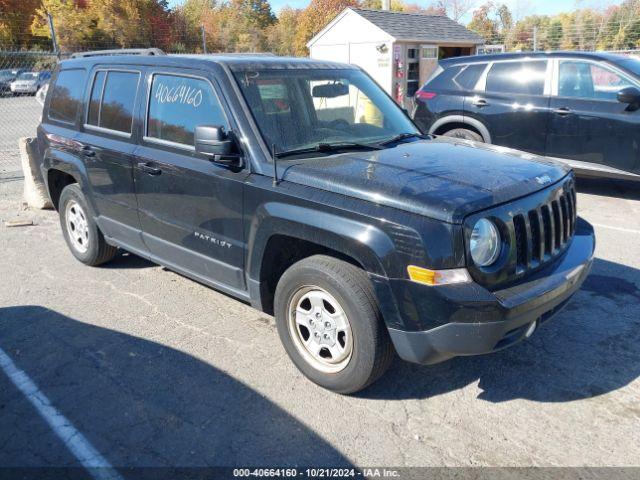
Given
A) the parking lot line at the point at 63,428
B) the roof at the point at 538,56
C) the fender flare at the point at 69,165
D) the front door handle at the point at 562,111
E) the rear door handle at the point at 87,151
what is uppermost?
the roof at the point at 538,56

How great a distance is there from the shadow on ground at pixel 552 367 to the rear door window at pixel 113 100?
2.92 metres

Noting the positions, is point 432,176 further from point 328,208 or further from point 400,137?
point 400,137

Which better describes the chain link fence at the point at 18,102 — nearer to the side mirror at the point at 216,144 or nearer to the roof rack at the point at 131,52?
the roof rack at the point at 131,52

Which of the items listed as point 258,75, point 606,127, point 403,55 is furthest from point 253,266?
point 403,55

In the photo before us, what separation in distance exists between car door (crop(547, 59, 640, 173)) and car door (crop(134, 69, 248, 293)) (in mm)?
5476

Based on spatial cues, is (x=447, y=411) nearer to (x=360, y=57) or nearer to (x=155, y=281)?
(x=155, y=281)

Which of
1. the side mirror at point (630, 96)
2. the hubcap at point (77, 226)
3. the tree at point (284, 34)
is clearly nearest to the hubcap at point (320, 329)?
the hubcap at point (77, 226)

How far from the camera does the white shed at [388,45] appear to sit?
1612cm

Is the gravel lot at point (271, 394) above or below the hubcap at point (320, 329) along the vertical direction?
below

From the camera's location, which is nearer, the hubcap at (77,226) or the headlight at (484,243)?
the headlight at (484,243)

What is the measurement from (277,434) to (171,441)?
1.88ft

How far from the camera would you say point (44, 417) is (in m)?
3.28

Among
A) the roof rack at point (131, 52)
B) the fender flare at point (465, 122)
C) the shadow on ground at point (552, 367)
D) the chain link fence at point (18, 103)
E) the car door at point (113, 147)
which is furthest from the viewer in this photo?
the chain link fence at point (18, 103)

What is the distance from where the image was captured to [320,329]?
3.40 meters
